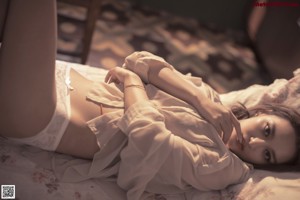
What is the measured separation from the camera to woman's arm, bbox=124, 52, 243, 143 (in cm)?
111

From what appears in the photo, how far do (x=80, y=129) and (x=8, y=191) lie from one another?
261 millimetres

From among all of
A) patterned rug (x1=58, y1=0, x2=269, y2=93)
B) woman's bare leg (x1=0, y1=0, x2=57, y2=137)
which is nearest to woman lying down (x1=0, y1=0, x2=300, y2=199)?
woman's bare leg (x1=0, y1=0, x2=57, y2=137)

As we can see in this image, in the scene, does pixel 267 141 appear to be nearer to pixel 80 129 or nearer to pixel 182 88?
pixel 182 88

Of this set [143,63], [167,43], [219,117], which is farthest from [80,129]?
[167,43]

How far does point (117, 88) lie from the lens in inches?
46.9

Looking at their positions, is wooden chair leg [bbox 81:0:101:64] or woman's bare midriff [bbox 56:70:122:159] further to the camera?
wooden chair leg [bbox 81:0:101:64]

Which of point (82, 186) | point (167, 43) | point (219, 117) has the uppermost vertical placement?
point (219, 117)

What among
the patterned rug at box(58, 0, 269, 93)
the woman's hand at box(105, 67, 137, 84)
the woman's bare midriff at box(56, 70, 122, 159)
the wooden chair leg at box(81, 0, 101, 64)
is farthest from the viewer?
the patterned rug at box(58, 0, 269, 93)

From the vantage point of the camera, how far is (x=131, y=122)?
3.16 ft

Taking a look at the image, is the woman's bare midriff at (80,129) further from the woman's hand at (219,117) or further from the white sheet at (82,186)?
the woman's hand at (219,117)

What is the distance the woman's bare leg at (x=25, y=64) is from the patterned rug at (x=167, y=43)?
1248 millimetres

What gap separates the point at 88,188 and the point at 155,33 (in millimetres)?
1918

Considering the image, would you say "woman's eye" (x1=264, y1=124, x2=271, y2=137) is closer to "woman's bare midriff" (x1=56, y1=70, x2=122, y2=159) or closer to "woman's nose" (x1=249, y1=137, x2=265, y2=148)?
→ "woman's nose" (x1=249, y1=137, x2=265, y2=148)

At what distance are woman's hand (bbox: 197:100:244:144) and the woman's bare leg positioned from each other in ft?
1.66
